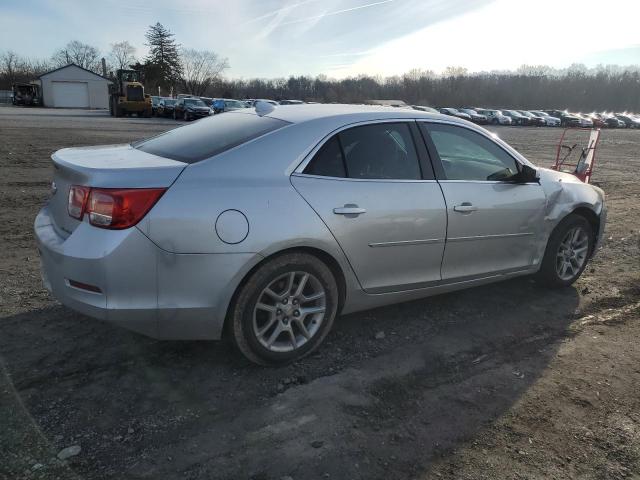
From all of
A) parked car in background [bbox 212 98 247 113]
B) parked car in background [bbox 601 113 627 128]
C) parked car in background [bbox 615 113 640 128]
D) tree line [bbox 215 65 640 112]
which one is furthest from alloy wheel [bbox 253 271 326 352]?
tree line [bbox 215 65 640 112]

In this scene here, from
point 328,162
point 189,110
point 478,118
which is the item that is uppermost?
point 478,118

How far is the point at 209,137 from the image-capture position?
3.51 meters

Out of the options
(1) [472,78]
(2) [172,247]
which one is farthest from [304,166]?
(1) [472,78]

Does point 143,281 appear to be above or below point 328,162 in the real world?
below

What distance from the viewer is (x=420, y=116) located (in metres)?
4.00

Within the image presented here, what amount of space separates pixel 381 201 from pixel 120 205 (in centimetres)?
168

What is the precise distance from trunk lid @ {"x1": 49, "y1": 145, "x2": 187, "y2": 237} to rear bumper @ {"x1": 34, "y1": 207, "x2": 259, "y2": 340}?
24cm

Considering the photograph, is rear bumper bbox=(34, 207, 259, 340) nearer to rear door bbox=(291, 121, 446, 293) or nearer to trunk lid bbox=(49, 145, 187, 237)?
trunk lid bbox=(49, 145, 187, 237)

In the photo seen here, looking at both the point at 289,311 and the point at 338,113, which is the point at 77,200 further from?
the point at 338,113

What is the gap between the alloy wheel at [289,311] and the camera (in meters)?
3.23

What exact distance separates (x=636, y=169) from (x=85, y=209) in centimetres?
1749

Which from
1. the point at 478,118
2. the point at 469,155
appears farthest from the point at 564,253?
the point at 478,118

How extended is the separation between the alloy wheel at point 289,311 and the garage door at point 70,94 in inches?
2814

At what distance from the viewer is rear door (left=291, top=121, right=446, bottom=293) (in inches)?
131
